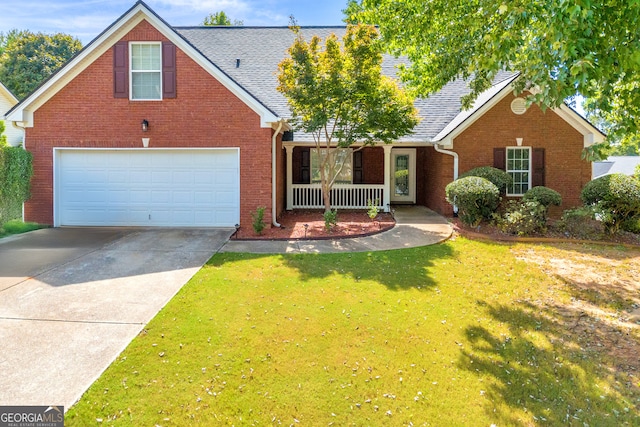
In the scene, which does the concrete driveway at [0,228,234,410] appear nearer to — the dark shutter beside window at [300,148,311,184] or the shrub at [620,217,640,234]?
the dark shutter beside window at [300,148,311,184]

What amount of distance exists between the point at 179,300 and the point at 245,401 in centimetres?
261

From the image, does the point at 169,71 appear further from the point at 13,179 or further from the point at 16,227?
the point at 16,227

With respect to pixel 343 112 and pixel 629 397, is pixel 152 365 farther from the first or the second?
pixel 343 112

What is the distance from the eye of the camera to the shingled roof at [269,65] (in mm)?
14297

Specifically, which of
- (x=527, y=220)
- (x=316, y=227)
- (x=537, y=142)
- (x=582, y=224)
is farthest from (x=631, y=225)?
(x=316, y=227)

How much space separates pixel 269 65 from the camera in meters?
16.7

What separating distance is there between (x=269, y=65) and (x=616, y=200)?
13.7 meters

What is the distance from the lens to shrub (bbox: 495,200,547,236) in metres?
10.0

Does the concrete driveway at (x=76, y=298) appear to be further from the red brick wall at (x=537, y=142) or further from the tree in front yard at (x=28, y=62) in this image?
the tree in front yard at (x=28, y=62)

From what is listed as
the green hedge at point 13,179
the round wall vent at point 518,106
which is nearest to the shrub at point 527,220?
the round wall vent at point 518,106

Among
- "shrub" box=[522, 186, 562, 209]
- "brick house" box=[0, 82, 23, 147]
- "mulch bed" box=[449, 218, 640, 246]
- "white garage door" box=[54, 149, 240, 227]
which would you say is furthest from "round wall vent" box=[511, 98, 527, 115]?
"brick house" box=[0, 82, 23, 147]

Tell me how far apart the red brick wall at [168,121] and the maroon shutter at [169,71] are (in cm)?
13

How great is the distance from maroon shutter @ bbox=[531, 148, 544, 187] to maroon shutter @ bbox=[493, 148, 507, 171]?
95cm

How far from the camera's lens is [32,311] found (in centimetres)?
493
